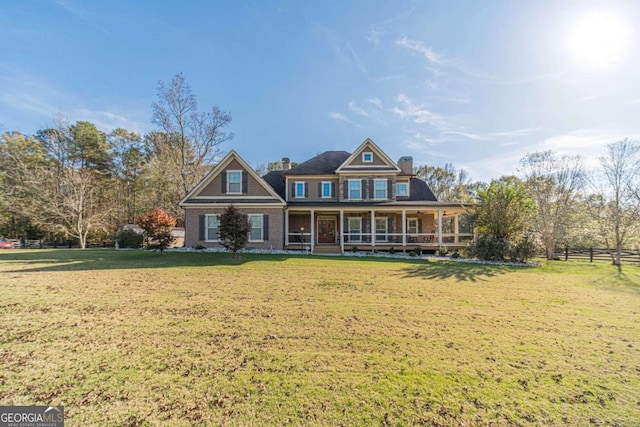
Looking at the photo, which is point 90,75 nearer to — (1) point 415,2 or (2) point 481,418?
(1) point 415,2

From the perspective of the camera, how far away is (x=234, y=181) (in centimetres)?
1798

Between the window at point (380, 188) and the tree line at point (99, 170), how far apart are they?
17.6 metres

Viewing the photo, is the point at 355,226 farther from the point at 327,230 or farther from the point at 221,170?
the point at 221,170

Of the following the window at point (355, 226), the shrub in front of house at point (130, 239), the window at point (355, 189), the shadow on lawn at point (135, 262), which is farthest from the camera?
the window at point (355, 226)

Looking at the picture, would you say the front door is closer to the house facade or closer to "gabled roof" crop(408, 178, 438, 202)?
the house facade

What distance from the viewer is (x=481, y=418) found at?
2.73 m

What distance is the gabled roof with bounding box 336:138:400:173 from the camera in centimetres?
2014

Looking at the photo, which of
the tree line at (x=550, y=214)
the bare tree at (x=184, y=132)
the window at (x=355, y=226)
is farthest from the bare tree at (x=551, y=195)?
the bare tree at (x=184, y=132)

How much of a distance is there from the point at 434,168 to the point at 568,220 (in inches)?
969

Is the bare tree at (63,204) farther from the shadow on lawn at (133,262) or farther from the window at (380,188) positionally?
the window at (380,188)

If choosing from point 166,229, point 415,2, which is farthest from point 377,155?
point 166,229

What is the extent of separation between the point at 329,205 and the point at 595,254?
21.7m

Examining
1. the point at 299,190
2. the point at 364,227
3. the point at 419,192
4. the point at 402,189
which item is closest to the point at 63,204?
the point at 299,190

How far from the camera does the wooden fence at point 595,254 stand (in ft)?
Result: 60.6
